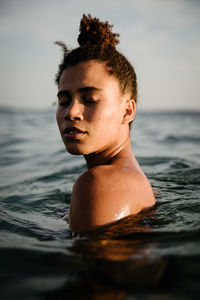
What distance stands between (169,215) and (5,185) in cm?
314

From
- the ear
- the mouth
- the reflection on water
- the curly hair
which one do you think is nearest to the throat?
the ear

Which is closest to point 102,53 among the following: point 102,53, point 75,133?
point 102,53

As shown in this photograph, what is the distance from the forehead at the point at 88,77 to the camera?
234cm

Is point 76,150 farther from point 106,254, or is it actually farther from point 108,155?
point 106,254

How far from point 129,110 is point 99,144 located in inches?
21.8

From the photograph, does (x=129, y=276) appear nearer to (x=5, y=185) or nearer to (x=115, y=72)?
(x=115, y=72)

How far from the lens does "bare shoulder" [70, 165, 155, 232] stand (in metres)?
1.87

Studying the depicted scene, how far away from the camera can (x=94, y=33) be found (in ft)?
A: 8.98

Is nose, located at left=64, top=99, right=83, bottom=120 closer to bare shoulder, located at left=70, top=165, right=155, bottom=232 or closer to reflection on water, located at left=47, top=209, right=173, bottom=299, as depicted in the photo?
bare shoulder, located at left=70, top=165, right=155, bottom=232

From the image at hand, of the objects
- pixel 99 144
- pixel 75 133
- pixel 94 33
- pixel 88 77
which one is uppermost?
pixel 94 33

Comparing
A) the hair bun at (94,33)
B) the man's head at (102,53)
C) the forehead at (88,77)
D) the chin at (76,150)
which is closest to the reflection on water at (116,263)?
the chin at (76,150)

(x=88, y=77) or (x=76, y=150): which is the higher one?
(x=88, y=77)

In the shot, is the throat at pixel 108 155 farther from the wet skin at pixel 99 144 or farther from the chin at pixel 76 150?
the chin at pixel 76 150

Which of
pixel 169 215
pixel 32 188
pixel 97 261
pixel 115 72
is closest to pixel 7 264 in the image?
pixel 97 261
